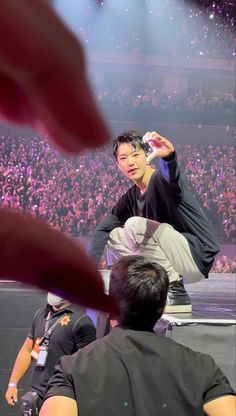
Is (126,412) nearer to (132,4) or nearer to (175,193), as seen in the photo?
(175,193)

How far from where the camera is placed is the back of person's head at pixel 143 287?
2.09ft

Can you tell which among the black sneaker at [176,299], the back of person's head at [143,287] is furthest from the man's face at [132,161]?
the back of person's head at [143,287]

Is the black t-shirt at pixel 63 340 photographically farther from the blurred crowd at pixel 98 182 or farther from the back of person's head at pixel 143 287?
the blurred crowd at pixel 98 182

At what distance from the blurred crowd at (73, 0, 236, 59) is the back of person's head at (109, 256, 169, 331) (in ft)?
13.1

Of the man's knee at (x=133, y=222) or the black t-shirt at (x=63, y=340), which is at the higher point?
the man's knee at (x=133, y=222)

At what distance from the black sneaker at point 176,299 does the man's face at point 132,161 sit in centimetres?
29

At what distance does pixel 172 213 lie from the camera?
1438 mm

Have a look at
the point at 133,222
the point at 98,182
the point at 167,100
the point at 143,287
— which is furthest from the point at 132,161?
the point at 167,100

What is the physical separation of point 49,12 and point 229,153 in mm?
5002

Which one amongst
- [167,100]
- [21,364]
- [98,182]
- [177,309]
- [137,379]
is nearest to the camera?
[137,379]

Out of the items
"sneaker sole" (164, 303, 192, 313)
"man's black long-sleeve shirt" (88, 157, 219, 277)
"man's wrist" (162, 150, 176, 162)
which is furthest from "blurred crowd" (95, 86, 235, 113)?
"man's wrist" (162, 150, 176, 162)

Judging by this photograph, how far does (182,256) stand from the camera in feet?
4.71

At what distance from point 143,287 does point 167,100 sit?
15.3 feet

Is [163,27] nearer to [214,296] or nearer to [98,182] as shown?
[98,182]
